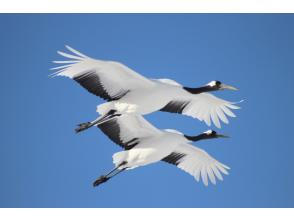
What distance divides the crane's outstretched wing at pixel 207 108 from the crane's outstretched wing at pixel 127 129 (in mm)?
991

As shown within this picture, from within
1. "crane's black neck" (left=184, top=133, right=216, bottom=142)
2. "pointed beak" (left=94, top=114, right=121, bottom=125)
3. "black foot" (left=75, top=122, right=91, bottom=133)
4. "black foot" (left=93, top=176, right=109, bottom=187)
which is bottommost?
"black foot" (left=93, top=176, right=109, bottom=187)

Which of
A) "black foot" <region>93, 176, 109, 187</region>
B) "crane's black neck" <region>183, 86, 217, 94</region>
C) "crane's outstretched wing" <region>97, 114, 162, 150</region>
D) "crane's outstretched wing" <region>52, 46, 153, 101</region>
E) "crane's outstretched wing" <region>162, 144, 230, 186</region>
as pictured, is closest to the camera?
"crane's outstretched wing" <region>52, 46, 153, 101</region>

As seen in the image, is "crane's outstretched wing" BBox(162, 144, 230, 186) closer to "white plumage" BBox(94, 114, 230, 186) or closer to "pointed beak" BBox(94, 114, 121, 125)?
"white plumage" BBox(94, 114, 230, 186)

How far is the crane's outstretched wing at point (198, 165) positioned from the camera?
87.5 feet

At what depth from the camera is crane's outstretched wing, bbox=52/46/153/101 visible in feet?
76.7

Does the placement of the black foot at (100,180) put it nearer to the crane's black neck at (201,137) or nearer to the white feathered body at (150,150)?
the white feathered body at (150,150)

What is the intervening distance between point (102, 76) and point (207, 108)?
346 centimetres

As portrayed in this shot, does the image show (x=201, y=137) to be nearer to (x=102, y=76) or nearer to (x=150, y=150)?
(x=150, y=150)

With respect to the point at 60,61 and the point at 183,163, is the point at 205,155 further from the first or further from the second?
the point at 60,61

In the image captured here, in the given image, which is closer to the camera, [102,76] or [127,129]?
[102,76]

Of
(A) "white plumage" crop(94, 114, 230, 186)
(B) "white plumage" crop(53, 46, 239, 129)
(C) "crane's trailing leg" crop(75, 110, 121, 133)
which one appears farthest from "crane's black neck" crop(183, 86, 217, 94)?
(C) "crane's trailing leg" crop(75, 110, 121, 133)

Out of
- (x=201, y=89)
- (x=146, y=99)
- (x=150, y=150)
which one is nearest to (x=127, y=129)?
(x=150, y=150)

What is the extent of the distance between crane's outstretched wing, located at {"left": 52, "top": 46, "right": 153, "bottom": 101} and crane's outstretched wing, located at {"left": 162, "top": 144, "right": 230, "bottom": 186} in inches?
129

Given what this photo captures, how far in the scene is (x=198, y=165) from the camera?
87.9 ft
